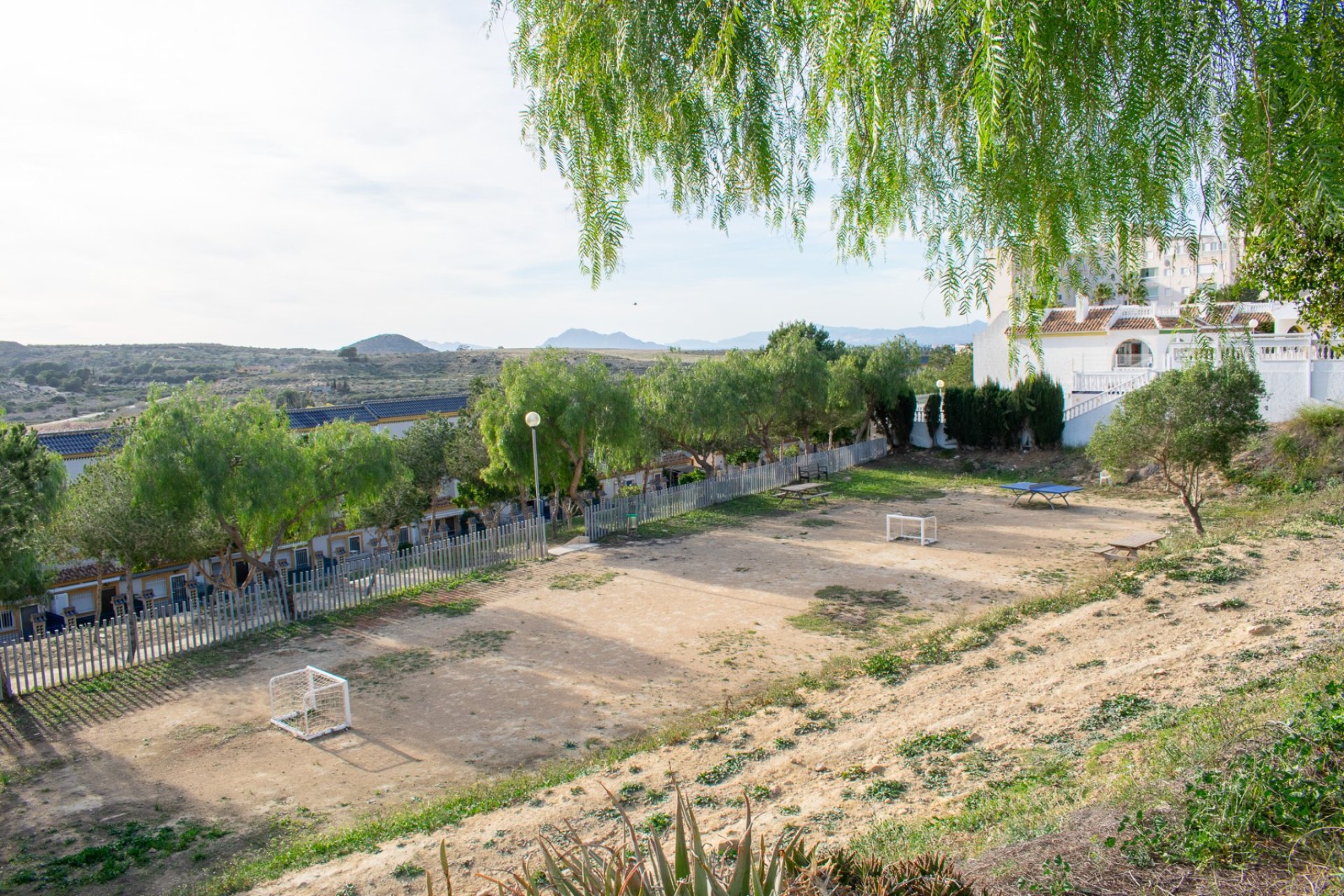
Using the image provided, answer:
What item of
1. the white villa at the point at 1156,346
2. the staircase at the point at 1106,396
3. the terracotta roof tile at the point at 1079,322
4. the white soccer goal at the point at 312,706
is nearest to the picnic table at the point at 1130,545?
the white villa at the point at 1156,346


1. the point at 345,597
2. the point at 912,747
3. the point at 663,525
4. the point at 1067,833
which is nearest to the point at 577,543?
the point at 663,525

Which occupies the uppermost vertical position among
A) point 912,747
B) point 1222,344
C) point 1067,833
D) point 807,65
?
point 807,65

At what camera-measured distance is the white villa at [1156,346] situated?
10.2 ft

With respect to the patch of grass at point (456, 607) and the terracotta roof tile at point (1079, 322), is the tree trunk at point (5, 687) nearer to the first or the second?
the patch of grass at point (456, 607)

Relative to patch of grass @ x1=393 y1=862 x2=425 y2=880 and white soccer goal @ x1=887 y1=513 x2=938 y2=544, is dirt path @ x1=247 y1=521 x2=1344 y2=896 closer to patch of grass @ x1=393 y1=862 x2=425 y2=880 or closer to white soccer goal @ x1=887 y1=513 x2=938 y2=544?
patch of grass @ x1=393 y1=862 x2=425 y2=880

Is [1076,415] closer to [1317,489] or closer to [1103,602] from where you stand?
[1317,489]

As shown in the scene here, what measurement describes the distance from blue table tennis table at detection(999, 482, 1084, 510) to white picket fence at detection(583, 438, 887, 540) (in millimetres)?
7099

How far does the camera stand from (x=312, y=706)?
1015 centimetres

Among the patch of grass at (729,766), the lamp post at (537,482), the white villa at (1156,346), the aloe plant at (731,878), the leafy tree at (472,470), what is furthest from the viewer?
the leafy tree at (472,470)

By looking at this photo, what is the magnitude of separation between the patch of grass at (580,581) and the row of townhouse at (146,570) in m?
4.76

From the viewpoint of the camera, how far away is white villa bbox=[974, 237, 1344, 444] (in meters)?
3.10

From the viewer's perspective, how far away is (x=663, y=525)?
2247 centimetres

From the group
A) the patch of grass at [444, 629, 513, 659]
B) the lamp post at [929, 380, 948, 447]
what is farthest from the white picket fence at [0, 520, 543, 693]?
the lamp post at [929, 380, 948, 447]

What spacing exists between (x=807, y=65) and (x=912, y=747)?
607cm
